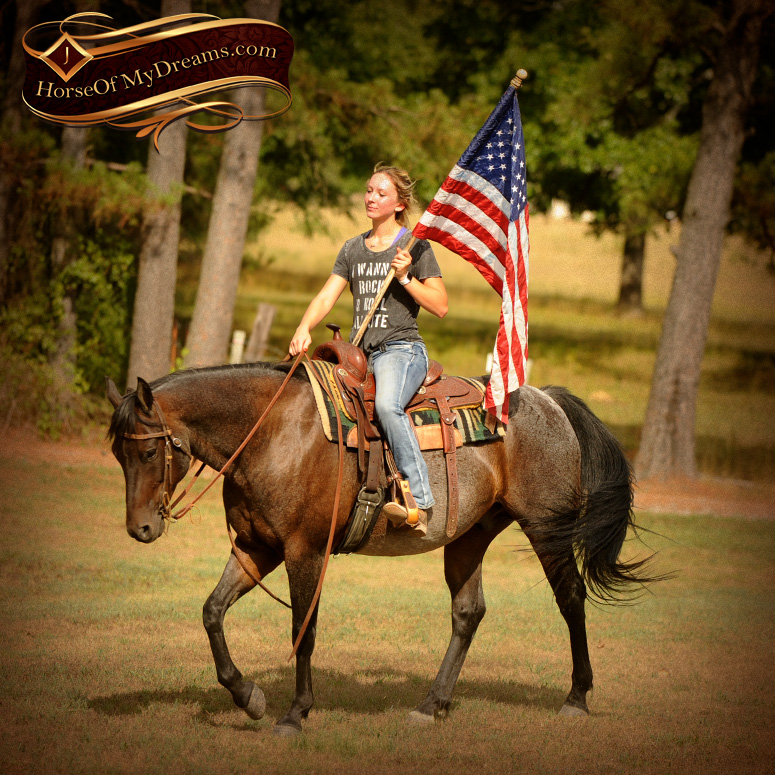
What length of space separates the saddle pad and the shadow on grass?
1700 millimetres

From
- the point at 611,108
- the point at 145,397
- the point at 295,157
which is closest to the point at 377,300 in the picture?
the point at 145,397

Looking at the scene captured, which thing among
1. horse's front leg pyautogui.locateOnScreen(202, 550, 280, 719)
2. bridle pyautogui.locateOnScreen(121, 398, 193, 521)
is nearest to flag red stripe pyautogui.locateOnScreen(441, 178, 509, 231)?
bridle pyautogui.locateOnScreen(121, 398, 193, 521)

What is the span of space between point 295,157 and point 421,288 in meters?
15.1

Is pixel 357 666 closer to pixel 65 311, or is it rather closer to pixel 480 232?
pixel 480 232

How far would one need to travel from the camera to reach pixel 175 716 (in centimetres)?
524

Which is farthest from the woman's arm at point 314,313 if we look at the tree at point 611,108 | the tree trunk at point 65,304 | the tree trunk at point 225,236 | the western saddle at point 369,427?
the tree at point 611,108

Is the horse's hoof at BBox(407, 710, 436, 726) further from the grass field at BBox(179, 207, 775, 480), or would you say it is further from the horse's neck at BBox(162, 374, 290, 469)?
the grass field at BBox(179, 207, 775, 480)

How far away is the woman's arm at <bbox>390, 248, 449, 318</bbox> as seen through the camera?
5199mm

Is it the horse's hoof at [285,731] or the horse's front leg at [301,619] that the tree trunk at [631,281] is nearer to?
the horse's front leg at [301,619]

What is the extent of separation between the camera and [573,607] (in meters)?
5.97

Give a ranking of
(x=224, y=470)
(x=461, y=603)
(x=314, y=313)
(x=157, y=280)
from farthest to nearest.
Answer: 1. (x=157, y=280)
2. (x=461, y=603)
3. (x=314, y=313)
4. (x=224, y=470)

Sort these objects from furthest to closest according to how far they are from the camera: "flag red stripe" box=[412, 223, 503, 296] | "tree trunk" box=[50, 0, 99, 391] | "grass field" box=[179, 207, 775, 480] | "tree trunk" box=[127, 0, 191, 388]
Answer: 1. "grass field" box=[179, 207, 775, 480]
2. "tree trunk" box=[50, 0, 99, 391]
3. "tree trunk" box=[127, 0, 191, 388]
4. "flag red stripe" box=[412, 223, 503, 296]

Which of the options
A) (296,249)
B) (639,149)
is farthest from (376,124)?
(296,249)

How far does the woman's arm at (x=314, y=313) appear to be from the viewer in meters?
5.13
